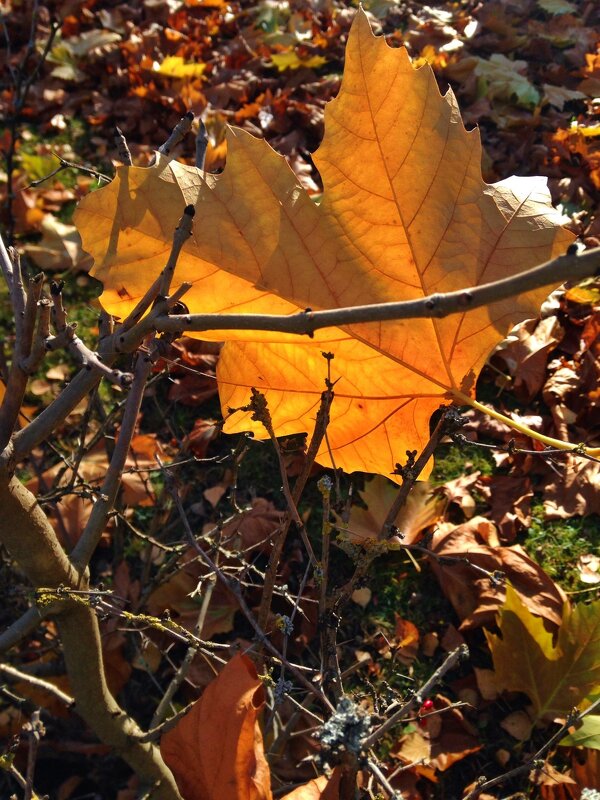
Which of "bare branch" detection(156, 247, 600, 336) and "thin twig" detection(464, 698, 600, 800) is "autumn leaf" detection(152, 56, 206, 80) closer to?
"bare branch" detection(156, 247, 600, 336)

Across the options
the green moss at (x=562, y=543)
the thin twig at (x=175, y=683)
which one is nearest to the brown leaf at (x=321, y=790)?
the thin twig at (x=175, y=683)

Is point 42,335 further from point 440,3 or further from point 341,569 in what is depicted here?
point 440,3

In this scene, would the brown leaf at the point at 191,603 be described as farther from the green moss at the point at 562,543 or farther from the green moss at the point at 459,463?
the green moss at the point at 562,543

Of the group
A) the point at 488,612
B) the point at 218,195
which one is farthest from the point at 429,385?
the point at 488,612

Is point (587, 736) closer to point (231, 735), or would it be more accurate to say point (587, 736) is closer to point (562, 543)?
point (562, 543)

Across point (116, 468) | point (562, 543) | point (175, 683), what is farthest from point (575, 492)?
point (116, 468)
